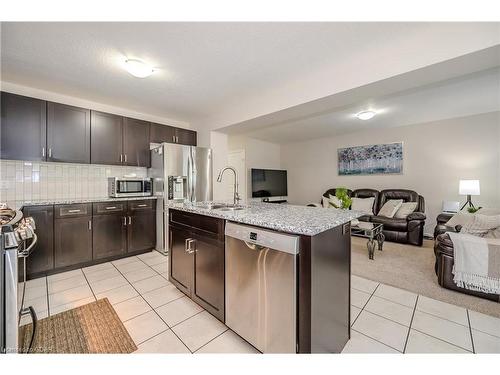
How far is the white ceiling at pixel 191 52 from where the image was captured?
1696mm

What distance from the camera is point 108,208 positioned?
3.04 metres

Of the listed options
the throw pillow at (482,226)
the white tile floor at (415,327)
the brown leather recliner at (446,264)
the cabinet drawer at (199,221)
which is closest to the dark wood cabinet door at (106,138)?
the cabinet drawer at (199,221)

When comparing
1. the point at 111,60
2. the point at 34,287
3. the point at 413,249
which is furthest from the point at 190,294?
the point at 413,249

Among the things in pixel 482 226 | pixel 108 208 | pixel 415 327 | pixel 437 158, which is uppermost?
pixel 437 158

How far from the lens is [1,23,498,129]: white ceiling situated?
170 centimetres

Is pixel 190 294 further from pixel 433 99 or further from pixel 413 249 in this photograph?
pixel 433 99

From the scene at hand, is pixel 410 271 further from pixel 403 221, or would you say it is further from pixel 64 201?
pixel 64 201

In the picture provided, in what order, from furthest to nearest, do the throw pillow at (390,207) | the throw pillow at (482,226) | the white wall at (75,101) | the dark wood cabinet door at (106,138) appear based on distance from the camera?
the throw pillow at (390,207) → the dark wood cabinet door at (106,138) → the white wall at (75,101) → the throw pillow at (482,226)

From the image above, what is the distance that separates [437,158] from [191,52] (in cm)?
494

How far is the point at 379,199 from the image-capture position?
467 cm

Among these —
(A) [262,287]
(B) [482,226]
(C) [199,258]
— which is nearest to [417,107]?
(B) [482,226]

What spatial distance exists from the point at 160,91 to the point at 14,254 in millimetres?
2418

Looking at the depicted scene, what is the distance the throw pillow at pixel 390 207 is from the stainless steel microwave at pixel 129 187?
14.6ft

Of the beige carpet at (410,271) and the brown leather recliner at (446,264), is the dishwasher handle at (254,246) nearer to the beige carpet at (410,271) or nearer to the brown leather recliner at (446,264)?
the beige carpet at (410,271)
